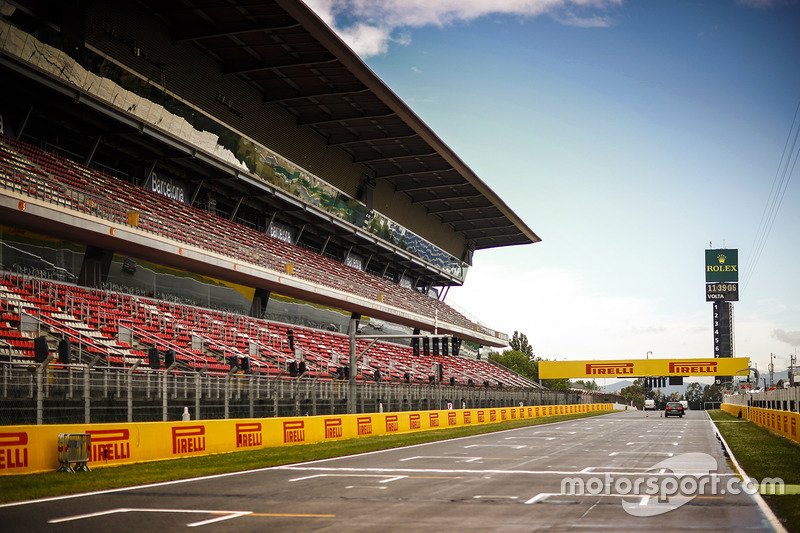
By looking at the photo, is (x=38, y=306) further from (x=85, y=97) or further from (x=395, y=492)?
(x=395, y=492)

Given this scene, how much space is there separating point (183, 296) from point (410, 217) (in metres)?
34.6

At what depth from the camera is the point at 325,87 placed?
1753 inches

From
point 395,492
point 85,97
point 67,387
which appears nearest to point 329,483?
point 395,492

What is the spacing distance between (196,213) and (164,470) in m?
24.5

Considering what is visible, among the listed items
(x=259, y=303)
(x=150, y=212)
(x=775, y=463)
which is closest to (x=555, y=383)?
(x=259, y=303)

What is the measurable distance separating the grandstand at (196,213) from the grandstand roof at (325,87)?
14 cm

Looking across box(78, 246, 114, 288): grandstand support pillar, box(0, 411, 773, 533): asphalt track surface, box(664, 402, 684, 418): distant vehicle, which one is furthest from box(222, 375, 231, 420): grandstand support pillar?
box(664, 402, 684, 418): distant vehicle

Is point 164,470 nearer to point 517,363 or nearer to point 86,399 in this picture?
point 86,399

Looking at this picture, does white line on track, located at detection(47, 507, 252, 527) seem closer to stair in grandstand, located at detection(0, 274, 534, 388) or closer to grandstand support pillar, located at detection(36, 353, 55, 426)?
grandstand support pillar, located at detection(36, 353, 55, 426)

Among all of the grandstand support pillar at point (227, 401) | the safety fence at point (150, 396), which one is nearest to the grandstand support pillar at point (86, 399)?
the safety fence at point (150, 396)

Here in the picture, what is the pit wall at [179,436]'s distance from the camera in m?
15.6

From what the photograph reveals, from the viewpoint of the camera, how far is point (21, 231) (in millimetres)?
28859

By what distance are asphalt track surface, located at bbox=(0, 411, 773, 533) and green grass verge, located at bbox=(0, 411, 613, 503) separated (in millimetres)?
688

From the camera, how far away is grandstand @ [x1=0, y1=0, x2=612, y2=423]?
24391 millimetres
